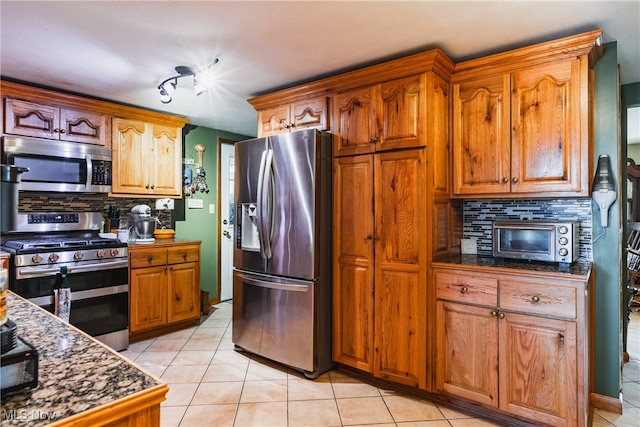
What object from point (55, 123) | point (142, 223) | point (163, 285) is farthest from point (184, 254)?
point (55, 123)

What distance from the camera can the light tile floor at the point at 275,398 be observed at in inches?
86.0

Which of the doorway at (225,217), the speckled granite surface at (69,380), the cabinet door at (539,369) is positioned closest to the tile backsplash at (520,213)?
the cabinet door at (539,369)

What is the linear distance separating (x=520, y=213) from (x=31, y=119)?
3.90 m

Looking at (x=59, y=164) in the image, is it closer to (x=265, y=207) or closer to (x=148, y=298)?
(x=148, y=298)

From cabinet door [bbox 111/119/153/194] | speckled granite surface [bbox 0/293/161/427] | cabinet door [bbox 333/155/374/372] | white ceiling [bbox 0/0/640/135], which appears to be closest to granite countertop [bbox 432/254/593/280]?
cabinet door [bbox 333/155/374/372]

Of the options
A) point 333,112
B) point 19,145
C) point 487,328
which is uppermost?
point 333,112

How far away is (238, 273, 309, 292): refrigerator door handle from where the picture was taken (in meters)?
2.72

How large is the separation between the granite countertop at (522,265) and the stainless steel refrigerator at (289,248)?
2.87ft

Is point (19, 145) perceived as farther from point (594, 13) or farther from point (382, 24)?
point (594, 13)

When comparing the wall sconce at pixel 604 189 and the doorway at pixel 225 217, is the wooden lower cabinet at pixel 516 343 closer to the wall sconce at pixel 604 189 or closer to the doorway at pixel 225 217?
the wall sconce at pixel 604 189

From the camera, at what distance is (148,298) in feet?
11.4

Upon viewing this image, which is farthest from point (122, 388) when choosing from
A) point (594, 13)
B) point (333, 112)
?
point (594, 13)

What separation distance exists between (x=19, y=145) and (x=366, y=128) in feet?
9.01

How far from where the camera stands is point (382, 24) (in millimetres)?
2088
